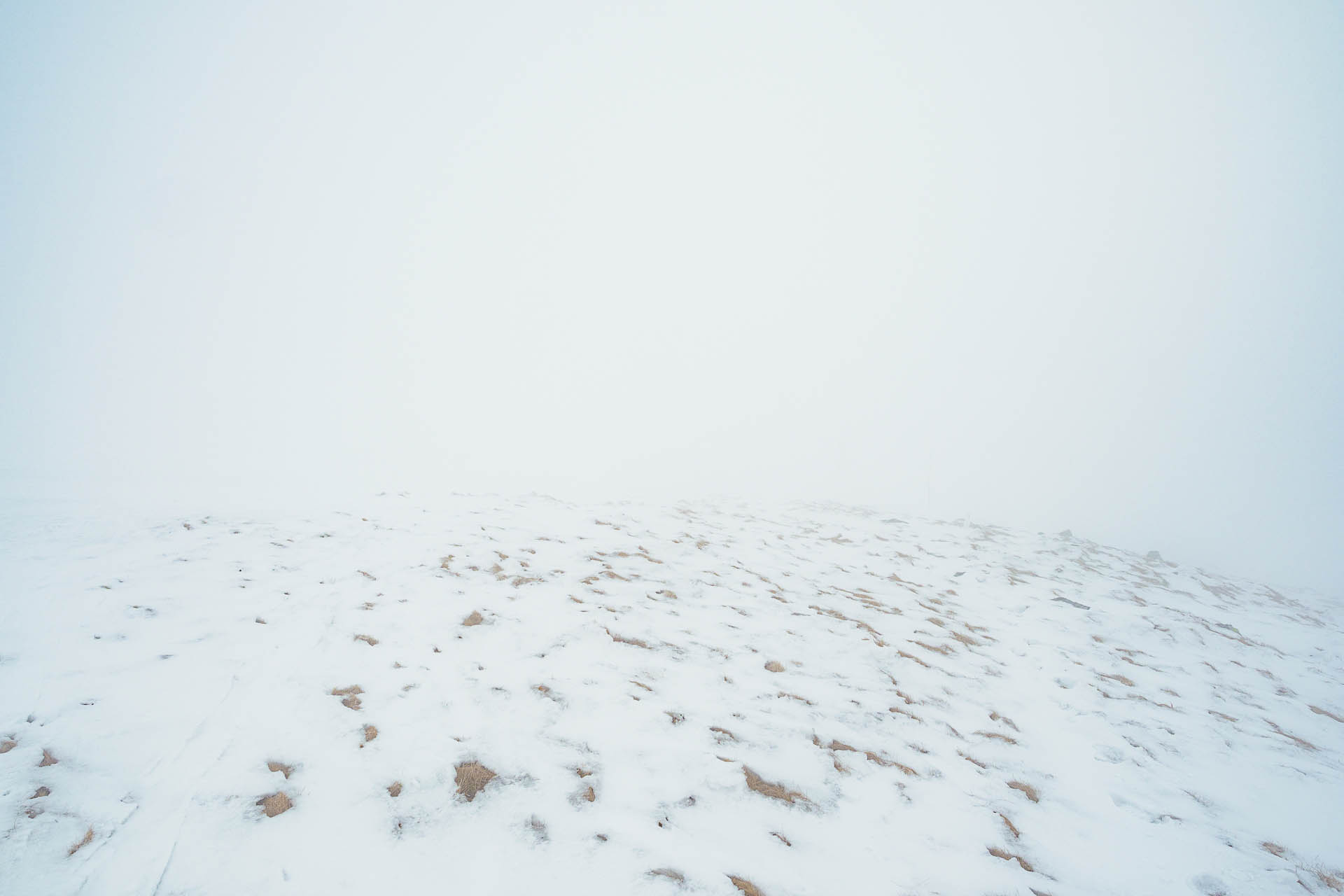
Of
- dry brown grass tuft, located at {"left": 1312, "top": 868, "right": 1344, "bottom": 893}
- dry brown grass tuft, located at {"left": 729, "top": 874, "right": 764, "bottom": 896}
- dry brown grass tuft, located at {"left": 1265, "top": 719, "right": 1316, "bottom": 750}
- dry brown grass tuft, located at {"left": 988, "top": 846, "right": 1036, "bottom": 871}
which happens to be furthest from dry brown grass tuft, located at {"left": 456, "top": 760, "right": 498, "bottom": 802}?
dry brown grass tuft, located at {"left": 1265, "top": 719, "right": 1316, "bottom": 750}

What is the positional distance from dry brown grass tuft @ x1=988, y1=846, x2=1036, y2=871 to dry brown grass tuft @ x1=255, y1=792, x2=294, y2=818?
16.2ft

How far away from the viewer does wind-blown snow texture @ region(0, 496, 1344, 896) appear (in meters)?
3.24

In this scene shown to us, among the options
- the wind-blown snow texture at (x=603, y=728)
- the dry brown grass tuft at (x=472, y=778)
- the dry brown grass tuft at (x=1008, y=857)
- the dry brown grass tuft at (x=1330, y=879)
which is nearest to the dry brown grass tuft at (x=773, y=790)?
the wind-blown snow texture at (x=603, y=728)

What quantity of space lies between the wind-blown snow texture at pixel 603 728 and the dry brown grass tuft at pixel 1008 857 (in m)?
0.02

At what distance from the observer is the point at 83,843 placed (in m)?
2.99

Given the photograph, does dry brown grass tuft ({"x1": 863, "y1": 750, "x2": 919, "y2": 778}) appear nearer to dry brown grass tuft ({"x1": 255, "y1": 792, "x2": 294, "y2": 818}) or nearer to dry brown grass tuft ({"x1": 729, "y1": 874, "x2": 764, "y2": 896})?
dry brown grass tuft ({"x1": 729, "y1": 874, "x2": 764, "y2": 896})

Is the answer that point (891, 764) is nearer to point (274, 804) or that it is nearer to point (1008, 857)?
point (1008, 857)

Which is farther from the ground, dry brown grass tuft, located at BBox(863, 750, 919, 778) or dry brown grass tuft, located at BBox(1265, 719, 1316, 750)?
dry brown grass tuft, located at BBox(863, 750, 919, 778)

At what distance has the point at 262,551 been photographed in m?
7.64

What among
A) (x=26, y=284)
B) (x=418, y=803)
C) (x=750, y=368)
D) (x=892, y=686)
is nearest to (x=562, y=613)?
(x=418, y=803)

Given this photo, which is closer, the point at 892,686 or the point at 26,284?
the point at 892,686

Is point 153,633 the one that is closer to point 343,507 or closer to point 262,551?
point 262,551

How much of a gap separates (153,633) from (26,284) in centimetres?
20854

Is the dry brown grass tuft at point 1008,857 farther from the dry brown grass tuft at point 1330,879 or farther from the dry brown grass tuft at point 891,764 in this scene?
the dry brown grass tuft at point 1330,879
